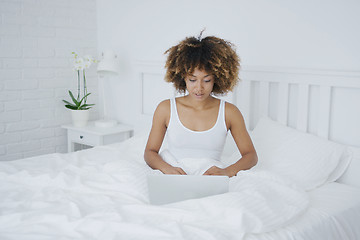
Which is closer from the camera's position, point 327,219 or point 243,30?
point 327,219

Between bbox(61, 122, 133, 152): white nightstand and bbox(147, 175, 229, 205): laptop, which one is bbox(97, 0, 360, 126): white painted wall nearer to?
bbox(61, 122, 133, 152): white nightstand

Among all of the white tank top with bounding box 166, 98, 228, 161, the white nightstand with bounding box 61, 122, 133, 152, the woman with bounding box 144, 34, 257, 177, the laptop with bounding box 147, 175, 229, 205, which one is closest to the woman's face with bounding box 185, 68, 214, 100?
the woman with bounding box 144, 34, 257, 177

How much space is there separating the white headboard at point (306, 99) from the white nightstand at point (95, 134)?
2.76ft

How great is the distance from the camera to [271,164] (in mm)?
1829

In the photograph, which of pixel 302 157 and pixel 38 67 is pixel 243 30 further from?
pixel 38 67

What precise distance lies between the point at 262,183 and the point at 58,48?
193 centimetres

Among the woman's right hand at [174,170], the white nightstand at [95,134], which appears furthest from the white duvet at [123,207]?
the white nightstand at [95,134]

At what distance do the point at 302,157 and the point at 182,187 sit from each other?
0.69 m

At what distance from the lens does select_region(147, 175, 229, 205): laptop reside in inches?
51.6

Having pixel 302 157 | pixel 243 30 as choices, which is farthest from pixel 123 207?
pixel 243 30

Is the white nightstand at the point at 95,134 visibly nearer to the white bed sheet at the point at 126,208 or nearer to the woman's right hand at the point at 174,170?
the white bed sheet at the point at 126,208

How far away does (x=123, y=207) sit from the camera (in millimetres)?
1289

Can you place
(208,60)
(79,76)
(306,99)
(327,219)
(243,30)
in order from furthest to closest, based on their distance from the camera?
(79,76), (243,30), (306,99), (208,60), (327,219)

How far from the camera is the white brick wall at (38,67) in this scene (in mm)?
2619
